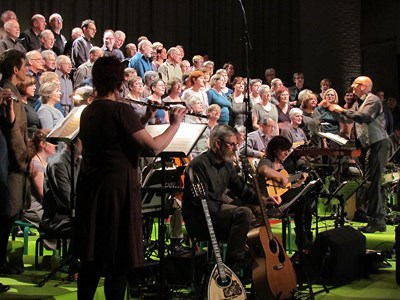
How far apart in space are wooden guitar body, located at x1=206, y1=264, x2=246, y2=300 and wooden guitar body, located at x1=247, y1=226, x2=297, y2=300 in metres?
0.29

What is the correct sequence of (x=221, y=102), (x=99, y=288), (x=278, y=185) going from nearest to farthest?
1. (x=99, y=288)
2. (x=278, y=185)
3. (x=221, y=102)

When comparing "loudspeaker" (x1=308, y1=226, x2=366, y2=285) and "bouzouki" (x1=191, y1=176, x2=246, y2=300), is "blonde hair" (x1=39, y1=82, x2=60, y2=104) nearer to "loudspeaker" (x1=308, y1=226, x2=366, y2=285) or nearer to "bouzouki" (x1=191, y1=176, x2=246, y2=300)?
"bouzouki" (x1=191, y1=176, x2=246, y2=300)

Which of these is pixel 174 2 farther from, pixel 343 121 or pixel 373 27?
pixel 343 121

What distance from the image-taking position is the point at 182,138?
214 inches

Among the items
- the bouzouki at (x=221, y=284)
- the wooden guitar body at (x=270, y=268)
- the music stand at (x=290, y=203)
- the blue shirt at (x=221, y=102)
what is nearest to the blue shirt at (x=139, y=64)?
the blue shirt at (x=221, y=102)

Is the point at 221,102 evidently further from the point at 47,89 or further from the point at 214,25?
the point at 214,25

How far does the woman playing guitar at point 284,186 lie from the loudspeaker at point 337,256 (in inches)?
24.8

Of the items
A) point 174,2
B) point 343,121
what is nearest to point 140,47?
point 343,121

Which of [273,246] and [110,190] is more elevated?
[110,190]

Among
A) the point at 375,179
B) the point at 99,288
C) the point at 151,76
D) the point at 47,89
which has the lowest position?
the point at 99,288

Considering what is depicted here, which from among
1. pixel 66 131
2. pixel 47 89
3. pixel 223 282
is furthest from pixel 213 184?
pixel 47 89

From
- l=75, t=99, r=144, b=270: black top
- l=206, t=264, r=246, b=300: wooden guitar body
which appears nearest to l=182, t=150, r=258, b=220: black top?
l=206, t=264, r=246, b=300: wooden guitar body

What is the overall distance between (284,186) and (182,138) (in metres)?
2.22

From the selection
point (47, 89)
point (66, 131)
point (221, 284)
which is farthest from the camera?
point (47, 89)
